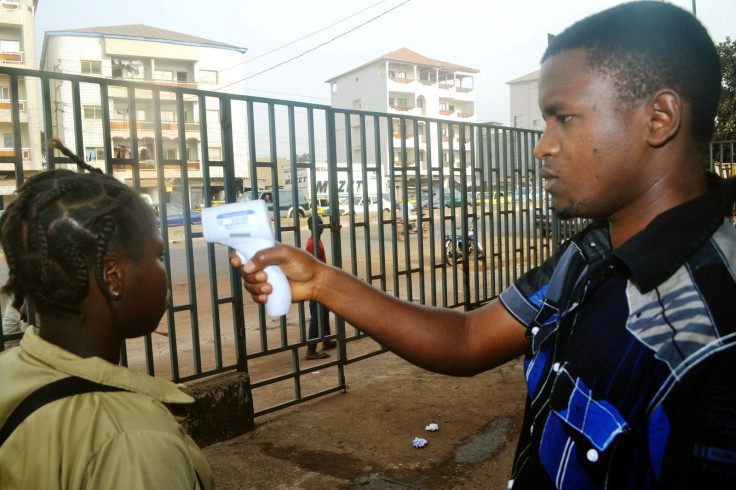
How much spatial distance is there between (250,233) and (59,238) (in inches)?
19.4

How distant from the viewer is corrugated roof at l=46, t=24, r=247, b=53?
3647 cm

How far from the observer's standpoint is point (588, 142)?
1.20 m

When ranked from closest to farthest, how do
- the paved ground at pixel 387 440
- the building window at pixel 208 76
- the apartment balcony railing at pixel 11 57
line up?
the paved ground at pixel 387 440 < the apartment balcony railing at pixel 11 57 < the building window at pixel 208 76

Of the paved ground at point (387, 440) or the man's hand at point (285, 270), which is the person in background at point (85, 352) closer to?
the man's hand at point (285, 270)

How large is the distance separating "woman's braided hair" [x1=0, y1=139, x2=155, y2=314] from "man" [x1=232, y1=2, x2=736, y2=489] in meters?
1.05

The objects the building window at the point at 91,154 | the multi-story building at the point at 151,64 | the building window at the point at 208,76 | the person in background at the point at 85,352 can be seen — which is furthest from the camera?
the building window at the point at 208,76

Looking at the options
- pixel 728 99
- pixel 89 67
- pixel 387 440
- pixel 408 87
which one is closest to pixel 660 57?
pixel 387 440

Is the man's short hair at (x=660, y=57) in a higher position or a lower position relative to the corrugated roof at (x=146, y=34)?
lower

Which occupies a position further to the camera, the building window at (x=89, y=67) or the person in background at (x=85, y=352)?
the building window at (x=89, y=67)

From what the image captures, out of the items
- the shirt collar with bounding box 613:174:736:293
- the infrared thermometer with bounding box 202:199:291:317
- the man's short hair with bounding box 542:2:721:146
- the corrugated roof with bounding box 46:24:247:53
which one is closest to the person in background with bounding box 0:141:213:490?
the infrared thermometer with bounding box 202:199:291:317

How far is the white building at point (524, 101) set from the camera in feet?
176

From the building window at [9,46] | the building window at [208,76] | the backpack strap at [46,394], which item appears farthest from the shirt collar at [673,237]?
the building window at [208,76]

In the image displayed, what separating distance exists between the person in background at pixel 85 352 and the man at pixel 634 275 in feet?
2.67

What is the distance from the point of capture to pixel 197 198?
98.0 ft
